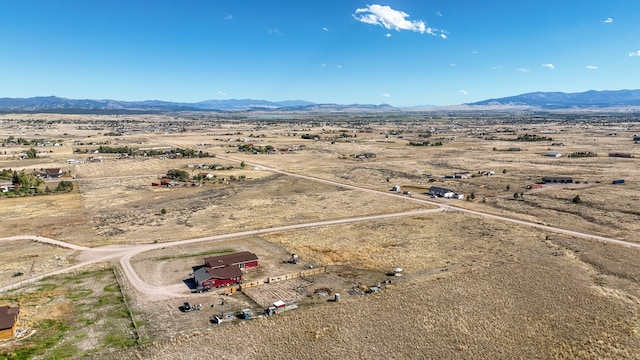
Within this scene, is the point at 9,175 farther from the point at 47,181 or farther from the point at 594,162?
the point at 594,162

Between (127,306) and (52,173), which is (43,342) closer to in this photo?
(127,306)

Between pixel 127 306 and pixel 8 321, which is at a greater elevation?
pixel 8 321

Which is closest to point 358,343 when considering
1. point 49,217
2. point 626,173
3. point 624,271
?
point 624,271

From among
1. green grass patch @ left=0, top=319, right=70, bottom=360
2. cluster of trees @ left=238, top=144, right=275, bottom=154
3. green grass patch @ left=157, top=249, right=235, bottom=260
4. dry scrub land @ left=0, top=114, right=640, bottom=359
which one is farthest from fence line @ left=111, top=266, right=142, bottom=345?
cluster of trees @ left=238, top=144, right=275, bottom=154

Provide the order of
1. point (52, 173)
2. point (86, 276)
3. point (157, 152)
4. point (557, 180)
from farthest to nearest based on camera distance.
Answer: point (157, 152) → point (52, 173) → point (557, 180) → point (86, 276)

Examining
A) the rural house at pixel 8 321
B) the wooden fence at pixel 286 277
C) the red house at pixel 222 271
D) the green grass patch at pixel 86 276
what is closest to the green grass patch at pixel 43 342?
the rural house at pixel 8 321

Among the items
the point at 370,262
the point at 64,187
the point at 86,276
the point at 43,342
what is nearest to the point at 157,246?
the point at 86,276

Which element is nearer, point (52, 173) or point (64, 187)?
point (64, 187)
